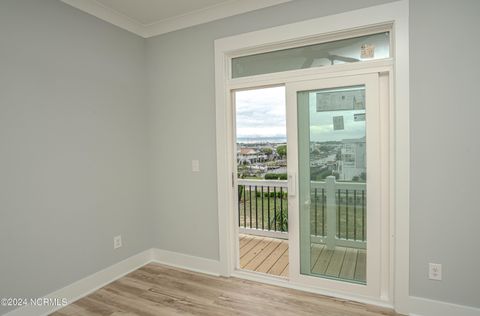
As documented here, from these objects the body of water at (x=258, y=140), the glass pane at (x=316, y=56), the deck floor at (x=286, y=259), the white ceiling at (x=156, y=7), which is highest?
the white ceiling at (x=156, y=7)

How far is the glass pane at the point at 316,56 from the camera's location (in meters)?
2.23

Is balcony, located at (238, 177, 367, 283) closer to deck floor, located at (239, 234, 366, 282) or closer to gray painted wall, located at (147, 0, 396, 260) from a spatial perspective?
deck floor, located at (239, 234, 366, 282)

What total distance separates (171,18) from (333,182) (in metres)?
2.45

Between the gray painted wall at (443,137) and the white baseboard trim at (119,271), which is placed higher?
the gray painted wall at (443,137)

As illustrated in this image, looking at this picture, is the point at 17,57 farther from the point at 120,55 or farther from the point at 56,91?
the point at 120,55

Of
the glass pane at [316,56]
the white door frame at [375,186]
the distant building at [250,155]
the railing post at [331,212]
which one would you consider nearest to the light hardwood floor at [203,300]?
the white door frame at [375,186]

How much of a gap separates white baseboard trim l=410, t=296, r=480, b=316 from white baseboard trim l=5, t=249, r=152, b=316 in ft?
9.04

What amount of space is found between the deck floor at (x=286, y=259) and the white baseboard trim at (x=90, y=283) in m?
1.23

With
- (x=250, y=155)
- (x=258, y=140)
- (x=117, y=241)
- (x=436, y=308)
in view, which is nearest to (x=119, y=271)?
(x=117, y=241)

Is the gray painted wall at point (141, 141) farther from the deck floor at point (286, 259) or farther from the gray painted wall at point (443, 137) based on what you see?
the deck floor at point (286, 259)

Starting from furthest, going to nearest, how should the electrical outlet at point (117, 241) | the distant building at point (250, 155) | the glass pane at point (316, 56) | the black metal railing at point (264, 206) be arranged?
the black metal railing at point (264, 206)
the distant building at point (250, 155)
the electrical outlet at point (117, 241)
the glass pane at point (316, 56)

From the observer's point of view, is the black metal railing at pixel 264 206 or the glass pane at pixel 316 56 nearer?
the glass pane at pixel 316 56

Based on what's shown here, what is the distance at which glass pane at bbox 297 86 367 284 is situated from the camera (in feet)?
7.63

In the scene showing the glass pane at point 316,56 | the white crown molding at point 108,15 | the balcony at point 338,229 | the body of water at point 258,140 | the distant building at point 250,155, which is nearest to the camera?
the glass pane at point 316,56
